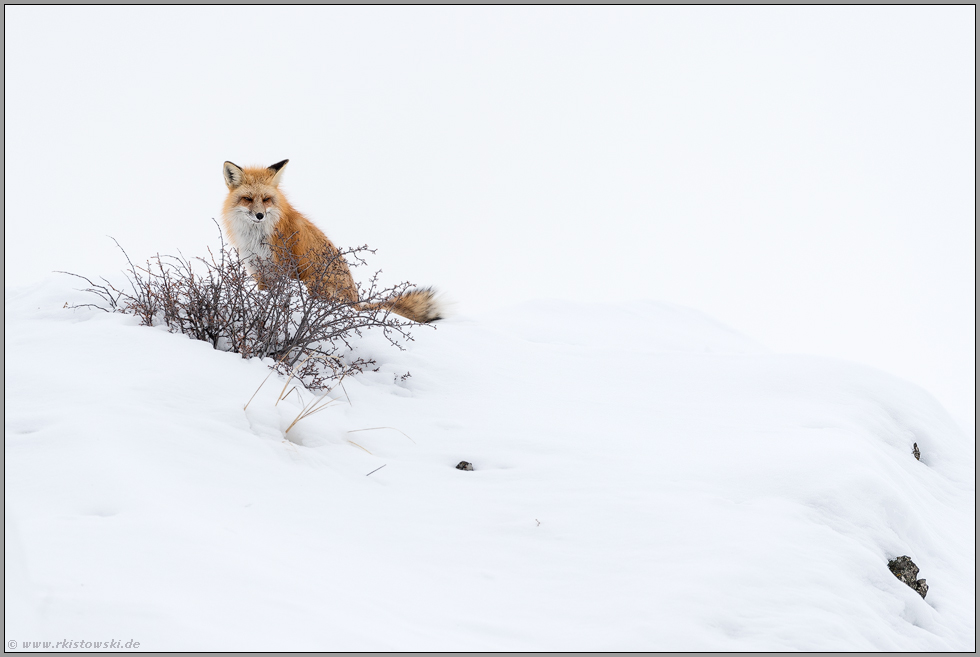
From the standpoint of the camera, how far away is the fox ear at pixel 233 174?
641cm

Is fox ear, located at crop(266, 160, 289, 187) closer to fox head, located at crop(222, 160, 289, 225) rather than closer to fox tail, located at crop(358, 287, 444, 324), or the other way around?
fox head, located at crop(222, 160, 289, 225)

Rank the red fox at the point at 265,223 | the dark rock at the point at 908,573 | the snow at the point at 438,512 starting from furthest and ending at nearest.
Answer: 1. the red fox at the point at 265,223
2. the dark rock at the point at 908,573
3. the snow at the point at 438,512

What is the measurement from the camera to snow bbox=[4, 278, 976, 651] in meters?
2.21

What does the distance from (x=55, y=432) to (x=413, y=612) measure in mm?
1949

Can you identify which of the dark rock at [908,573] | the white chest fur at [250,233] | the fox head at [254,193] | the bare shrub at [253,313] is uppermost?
the fox head at [254,193]

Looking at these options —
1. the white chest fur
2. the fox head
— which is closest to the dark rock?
the white chest fur

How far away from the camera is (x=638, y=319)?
9344 mm

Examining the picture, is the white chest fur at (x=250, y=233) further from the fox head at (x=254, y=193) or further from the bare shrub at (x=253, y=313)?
the bare shrub at (x=253, y=313)

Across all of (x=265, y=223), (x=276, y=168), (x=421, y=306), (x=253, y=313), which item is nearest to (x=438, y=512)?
(x=253, y=313)

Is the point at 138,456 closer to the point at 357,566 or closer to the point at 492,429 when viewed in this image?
the point at 357,566

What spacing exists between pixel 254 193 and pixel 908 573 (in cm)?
628

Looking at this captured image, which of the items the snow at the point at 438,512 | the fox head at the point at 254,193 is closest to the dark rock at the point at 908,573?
the snow at the point at 438,512

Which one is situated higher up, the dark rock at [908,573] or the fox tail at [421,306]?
the fox tail at [421,306]

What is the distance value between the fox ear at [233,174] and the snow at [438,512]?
6.34 feet
